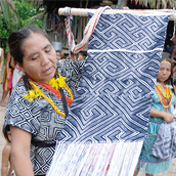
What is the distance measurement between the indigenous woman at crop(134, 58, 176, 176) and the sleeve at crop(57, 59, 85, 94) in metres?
1.39

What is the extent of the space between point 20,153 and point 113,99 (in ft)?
2.15

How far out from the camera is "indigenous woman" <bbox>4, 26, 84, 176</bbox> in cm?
125

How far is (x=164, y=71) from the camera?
2.94m

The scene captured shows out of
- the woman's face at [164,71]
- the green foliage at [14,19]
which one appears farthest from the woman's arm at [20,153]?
the green foliage at [14,19]

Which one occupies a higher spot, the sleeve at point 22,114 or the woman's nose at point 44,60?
the woman's nose at point 44,60

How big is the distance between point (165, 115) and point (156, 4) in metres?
4.91

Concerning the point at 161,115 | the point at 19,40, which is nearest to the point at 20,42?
the point at 19,40

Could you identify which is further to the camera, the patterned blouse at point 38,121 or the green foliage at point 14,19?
the green foliage at point 14,19

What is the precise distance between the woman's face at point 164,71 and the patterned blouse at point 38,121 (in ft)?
5.71

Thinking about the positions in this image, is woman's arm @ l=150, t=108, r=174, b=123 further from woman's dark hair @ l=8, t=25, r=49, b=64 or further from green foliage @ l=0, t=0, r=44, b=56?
green foliage @ l=0, t=0, r=44, b=56

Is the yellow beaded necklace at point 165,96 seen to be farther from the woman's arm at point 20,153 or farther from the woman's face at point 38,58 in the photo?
the woman's arm at point 20,153

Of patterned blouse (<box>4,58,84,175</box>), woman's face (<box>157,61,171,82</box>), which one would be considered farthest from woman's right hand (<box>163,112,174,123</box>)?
patterned blouse (<box>4,58,84,175</box>)

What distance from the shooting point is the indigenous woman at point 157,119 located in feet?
9.27

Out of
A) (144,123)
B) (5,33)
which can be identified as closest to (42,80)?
(144,123)
